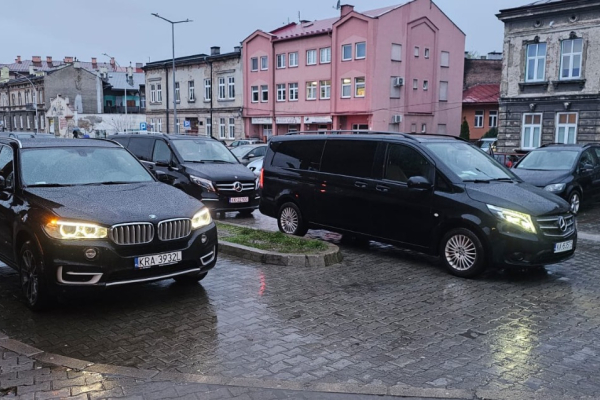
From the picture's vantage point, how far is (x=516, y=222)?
7.25 meters

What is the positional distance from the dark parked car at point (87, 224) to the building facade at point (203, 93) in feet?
142

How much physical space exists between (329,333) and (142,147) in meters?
10.1

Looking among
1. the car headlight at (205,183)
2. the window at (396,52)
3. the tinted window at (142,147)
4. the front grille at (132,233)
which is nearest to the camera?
the front grille at (132,233)

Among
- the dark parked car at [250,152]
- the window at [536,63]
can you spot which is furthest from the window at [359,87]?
the dark parked car at [250,152]

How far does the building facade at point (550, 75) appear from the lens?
28.4 meters

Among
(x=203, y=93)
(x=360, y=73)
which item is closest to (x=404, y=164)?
(x=360, y=73)

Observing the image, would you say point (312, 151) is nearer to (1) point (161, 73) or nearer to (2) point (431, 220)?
(2) point (431, 220)

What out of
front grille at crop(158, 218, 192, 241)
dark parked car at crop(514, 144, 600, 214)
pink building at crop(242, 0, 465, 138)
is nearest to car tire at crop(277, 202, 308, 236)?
front grille at crop(158, 218, 192, 241)

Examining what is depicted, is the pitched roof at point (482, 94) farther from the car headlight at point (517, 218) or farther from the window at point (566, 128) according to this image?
the car headlight at point (517, 218)

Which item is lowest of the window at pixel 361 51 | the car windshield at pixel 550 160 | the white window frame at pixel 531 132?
the car windshield at pixel 550 160

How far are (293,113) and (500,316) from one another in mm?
42017

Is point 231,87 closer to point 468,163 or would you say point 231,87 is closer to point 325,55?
point 325,55

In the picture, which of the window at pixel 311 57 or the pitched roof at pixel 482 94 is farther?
the pitched roof at pixel 482 94

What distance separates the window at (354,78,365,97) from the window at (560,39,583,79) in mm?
15017
